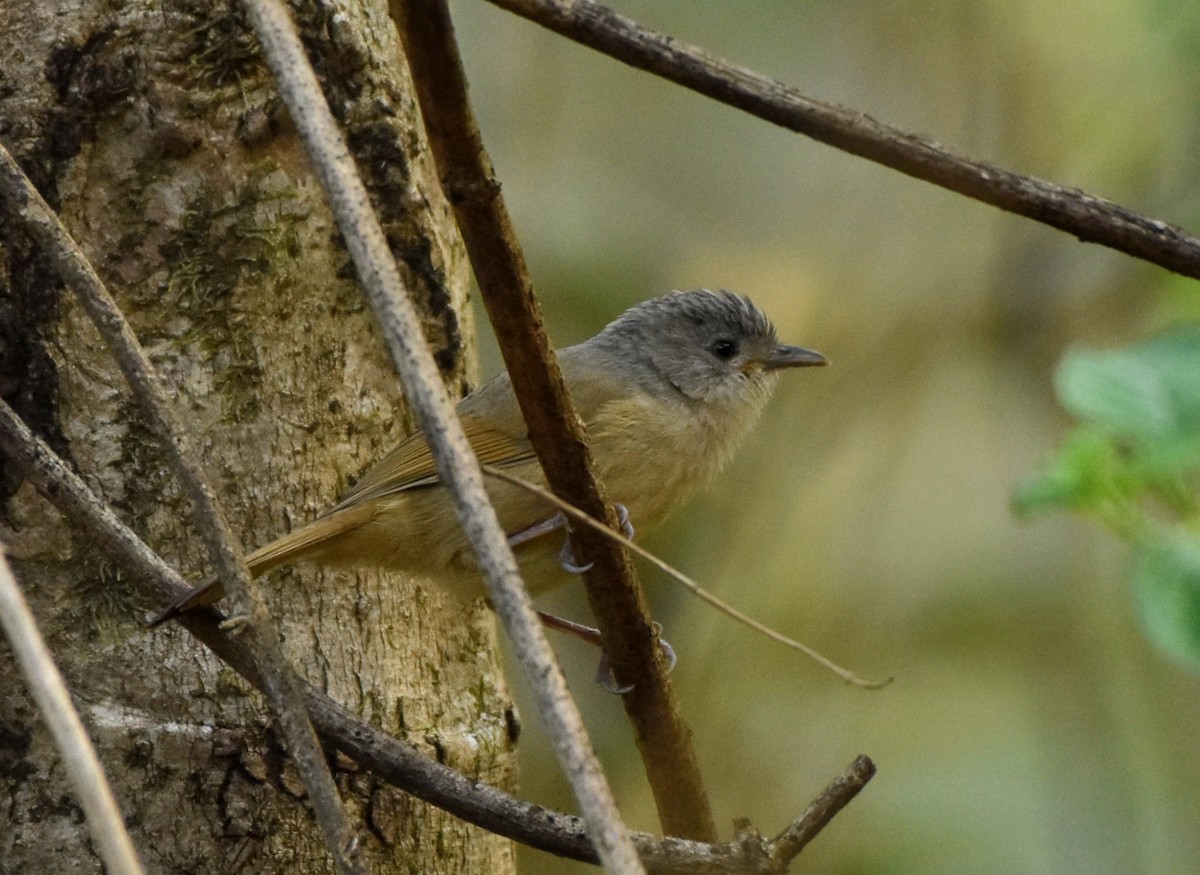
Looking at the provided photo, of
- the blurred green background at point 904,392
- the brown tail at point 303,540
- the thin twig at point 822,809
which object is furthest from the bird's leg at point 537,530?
the blurred green background at point 904,392

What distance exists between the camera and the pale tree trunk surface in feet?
8.80

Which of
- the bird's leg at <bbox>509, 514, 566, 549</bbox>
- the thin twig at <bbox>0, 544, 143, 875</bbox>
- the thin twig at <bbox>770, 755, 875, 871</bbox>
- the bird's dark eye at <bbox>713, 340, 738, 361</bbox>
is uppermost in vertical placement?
the bird's dark eye at <bbox>713, 340, 738, 361</bbox>

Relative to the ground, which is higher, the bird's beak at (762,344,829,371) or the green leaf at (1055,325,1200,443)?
the bird's beak at (762,344,829,371)

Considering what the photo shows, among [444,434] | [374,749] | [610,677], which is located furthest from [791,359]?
[444,434]

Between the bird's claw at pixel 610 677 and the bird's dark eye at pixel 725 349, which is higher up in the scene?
the bird's dark eye at pixel 725 349

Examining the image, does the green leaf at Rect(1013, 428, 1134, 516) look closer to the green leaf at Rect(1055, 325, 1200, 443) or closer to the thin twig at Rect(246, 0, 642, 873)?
the green leaf at Rect(1055, 325, 1200, 443)

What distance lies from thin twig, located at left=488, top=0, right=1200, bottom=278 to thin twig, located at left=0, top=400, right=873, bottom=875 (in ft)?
3.60

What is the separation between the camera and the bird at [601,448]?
3049mm

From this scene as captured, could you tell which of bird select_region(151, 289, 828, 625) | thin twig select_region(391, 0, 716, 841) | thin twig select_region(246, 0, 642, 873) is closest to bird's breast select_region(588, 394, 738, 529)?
bird select_region(151, 289, 828, 625)

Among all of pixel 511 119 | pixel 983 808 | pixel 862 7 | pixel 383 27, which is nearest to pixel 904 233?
pixel 862 7

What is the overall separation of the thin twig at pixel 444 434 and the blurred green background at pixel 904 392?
178 inches

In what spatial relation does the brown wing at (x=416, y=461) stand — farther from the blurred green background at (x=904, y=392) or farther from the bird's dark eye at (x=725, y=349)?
the blurred green background at (x=904, y=392)

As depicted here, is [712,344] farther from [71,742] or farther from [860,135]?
[71,742]

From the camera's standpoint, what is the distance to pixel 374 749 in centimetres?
242
